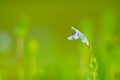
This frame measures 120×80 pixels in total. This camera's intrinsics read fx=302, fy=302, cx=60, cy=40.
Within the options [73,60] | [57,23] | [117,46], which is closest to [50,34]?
[57,23]

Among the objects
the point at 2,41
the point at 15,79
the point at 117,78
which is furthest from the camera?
the point at 2,41

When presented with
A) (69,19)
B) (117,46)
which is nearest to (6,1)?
(69,19)

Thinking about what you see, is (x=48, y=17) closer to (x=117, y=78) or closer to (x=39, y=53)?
(x=39, y=53)

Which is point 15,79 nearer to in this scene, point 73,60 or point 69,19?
point 73,60

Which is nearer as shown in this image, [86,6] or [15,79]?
[15,79]

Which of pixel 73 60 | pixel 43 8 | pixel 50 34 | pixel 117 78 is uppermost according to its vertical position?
pixel 43 8

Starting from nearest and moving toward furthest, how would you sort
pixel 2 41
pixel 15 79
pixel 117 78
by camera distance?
1. pixel 117 78
2. pixel 15 79
3. pixel 2 41

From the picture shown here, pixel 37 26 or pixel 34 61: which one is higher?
pixel 37 26
